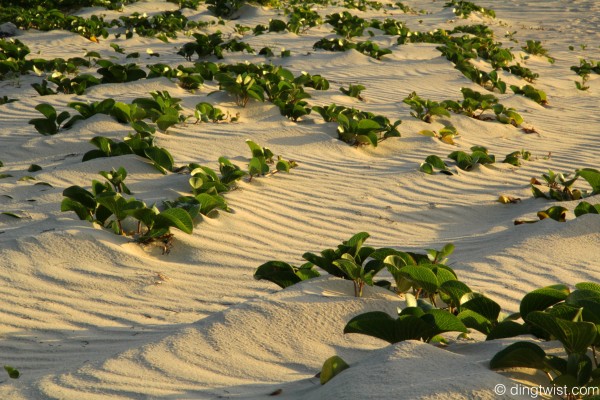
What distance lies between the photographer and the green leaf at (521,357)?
2.21 metres

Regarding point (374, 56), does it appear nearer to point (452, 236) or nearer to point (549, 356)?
point (452, 236)

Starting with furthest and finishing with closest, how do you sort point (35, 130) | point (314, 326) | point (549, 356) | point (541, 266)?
point (35, 130), point (541, 266), point (314, 326), point (549, 356)

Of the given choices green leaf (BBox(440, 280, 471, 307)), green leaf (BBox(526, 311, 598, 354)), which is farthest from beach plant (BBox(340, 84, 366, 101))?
green leaf (BBox(526, 311, 598, 354))

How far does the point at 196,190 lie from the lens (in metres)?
4.89

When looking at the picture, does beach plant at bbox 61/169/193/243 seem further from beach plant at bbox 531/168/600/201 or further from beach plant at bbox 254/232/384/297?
beach plant at bbox 531/168/600/201

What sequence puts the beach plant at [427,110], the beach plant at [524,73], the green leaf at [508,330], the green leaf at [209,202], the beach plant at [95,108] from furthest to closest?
the beach plant at [524,73]
the beach plant at [427,110]
the beach plant at [95,108]
the green leaf at [209,202]
the green leaf at [508,330]

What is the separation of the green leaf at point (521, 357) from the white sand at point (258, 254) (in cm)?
6

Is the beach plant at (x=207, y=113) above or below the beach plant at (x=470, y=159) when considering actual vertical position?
above

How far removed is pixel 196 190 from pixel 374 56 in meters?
6.89

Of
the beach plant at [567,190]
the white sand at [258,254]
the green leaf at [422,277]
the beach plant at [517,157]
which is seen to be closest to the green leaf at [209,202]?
the white sand at [258,254]

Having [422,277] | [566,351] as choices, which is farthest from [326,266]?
[566,351]

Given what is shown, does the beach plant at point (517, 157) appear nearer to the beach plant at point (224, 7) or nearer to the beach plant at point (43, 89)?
the beach plant at point (43, 89)

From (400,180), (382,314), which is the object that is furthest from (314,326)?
(400,180)

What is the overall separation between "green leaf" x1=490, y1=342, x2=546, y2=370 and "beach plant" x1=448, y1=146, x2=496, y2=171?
4307 mm
